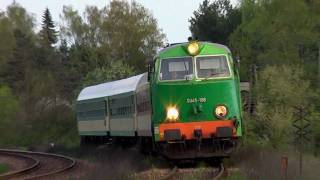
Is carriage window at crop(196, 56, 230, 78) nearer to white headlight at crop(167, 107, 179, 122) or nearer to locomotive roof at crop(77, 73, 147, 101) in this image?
white headlight at crop(167, 107, 179, 122)

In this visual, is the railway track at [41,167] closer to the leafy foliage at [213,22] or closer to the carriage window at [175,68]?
the carriage window at [175,68]

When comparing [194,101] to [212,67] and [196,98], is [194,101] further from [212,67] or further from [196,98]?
[212,67]

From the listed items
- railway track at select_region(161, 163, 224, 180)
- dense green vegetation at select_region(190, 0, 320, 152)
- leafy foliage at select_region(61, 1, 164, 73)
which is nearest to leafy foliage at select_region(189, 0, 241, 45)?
dense green vegetation at select_region(190, 0, 320, 152)

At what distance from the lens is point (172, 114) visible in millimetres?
Answer: 18188

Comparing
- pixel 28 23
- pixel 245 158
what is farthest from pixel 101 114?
pixel 28 23

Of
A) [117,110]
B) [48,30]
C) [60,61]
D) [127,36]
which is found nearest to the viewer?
[117,110]

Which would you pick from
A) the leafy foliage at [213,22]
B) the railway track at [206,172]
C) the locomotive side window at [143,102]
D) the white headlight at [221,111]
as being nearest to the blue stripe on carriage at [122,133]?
the locomotive side window at [143,102]

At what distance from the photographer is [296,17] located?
5400 cm

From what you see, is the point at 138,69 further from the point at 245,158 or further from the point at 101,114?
the point at 245,158

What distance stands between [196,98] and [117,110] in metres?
10.6

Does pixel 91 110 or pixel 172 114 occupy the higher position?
pixel 91 110

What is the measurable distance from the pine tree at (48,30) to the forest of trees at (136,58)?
3.20 feet

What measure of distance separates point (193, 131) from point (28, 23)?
280 feet

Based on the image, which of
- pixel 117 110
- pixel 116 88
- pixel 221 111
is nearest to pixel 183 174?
pixel 221 111
